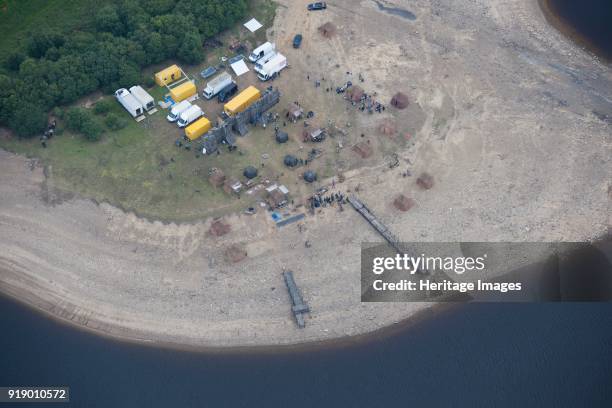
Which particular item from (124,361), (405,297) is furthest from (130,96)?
(405,297)

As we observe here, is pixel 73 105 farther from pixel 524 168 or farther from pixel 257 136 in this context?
pixel 524 168

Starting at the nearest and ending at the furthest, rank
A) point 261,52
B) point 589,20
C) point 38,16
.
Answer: point 261,52 → point 38,16 → point 589,20

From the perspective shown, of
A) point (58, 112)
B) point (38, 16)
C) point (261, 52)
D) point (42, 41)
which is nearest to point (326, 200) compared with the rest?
point (261, 52)

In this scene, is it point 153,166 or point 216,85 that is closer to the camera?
point 153,166

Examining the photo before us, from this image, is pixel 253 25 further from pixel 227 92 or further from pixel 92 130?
pixel 92 130

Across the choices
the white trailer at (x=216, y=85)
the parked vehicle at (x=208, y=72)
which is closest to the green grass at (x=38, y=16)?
the parked vehicle at (x=208, y=72)

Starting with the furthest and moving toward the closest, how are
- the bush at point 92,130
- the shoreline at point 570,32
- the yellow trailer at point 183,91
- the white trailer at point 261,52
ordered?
1. the shoreline at point 570,32
2. the white trailer at point 261,52
3. the yellow trailer at point 183,91
4. the bush at point 92,130

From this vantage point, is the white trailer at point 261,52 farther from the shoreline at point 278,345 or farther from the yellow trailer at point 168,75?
the shoreline at point 278,345
